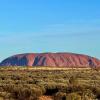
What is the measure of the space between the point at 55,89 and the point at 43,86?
1.21 m

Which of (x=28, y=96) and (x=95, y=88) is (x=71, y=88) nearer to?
(x=95, y=88)

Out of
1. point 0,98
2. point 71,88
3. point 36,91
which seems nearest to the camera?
point 0,98

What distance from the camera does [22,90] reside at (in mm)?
35844

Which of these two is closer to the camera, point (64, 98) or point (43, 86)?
point (64, 98)

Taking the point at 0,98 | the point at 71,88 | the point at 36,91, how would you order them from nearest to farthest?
the point at 0,98 → the point at 36,91 → the point at 71,88

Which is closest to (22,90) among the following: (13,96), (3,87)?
(13,96)

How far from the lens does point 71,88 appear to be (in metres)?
38.3

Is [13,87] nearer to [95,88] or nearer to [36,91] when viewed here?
[36,91]

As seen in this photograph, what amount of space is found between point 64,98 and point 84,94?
5.55ft

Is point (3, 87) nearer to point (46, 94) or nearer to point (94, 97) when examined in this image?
point (46, 94)

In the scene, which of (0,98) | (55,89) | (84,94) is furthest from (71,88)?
(0,98)

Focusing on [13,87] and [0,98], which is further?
[13,87]

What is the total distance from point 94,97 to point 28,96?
5247 millimetres

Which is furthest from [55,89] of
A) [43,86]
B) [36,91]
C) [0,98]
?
[0,98]
